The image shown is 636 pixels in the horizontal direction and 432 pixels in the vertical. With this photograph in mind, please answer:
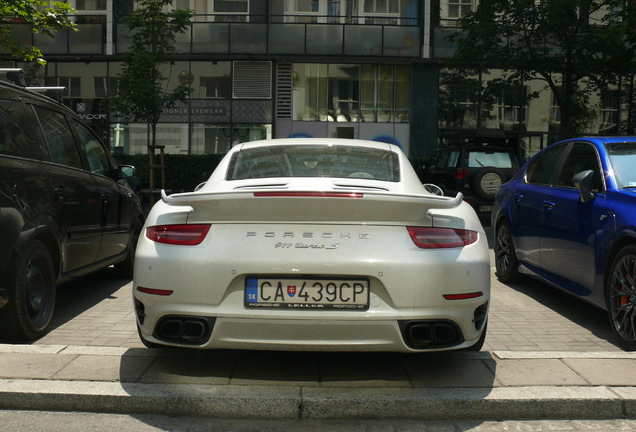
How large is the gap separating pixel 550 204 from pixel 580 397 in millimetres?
2847

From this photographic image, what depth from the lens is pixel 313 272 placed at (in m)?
3.55

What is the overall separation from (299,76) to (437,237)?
23.3 meters

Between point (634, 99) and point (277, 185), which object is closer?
point (277, 185)

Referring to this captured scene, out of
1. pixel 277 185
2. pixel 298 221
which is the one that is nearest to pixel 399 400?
pixel 298 221

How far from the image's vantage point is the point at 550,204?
6102 millimetres

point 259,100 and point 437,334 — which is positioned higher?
point 259,100

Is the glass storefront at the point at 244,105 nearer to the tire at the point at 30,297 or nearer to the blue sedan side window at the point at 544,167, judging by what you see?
the blue sedan side window at the point at 544,167

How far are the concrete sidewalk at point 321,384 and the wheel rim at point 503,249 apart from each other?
3092mm

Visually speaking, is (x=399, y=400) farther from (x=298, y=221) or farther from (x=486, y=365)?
(x=298, y=221)

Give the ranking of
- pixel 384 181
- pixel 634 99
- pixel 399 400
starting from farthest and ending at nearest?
pixel 634 99, pixel 384 181, pixel 399 400

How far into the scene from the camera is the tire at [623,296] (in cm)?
457

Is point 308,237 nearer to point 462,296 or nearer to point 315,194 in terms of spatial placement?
point 315,194

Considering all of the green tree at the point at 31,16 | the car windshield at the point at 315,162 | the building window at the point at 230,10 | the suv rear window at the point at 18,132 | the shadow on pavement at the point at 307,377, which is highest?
the building window at the point at 230,10

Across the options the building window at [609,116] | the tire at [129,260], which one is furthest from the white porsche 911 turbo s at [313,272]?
the building window at [609,116]
